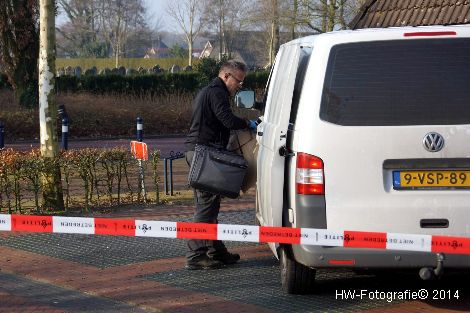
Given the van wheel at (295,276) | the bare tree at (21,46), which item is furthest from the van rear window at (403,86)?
the bare tree at (21,46)

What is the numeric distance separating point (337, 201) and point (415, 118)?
786mm

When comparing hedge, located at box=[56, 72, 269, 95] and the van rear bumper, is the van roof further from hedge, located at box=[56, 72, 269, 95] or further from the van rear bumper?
hedge, located at box=[56, 72, 269, 95]

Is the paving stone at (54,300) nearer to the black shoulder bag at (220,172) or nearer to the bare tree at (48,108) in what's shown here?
the black shoulder bag at (220,172)

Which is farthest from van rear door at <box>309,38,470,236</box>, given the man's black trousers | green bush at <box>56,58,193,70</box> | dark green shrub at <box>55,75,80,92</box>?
green bush at <box>56,58,193,70</box>

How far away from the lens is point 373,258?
6.25 metres

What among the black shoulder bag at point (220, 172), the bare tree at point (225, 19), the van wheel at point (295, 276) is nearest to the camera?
A: the van wheel at point (295, 276)

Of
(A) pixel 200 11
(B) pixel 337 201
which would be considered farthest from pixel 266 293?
(A) pixel 200 11

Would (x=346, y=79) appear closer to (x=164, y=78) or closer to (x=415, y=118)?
(x=415, y=118)

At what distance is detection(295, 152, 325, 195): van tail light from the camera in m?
6.29

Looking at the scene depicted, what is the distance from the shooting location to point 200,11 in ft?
233

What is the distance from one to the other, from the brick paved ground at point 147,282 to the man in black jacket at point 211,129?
18cm

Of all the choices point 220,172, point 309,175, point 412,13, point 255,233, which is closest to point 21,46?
point 412,13

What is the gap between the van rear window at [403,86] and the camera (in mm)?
6281

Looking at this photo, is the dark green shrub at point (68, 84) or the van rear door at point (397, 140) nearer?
the van rear door at point (397, 140)
